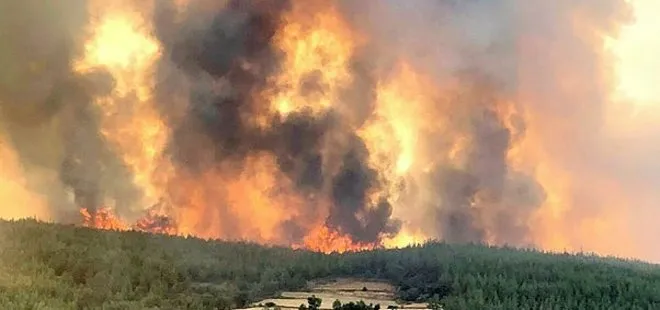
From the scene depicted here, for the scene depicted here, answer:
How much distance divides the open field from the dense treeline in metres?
0.65

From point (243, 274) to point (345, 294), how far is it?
15.9ft

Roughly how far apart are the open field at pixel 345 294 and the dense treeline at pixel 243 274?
651mm

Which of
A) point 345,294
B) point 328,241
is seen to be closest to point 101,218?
point 328,241

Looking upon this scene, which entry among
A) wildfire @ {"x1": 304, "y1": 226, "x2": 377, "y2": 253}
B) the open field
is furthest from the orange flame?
the open field

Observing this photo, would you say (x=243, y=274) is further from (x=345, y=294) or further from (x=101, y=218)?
(x=101, y=218)

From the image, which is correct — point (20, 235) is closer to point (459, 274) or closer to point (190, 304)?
point (190, 304)

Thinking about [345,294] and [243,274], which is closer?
[345,294]

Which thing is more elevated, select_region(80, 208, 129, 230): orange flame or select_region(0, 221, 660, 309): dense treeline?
select_region(80, 208, 129, 230): orange flame

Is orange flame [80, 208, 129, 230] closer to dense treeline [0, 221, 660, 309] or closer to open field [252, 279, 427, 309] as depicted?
dense treeline [0, 221, 660, 309]

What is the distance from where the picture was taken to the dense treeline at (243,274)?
27344 millimetres

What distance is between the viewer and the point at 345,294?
2856cm

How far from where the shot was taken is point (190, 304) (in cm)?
2784

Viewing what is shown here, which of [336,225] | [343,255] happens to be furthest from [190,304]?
[336,225]

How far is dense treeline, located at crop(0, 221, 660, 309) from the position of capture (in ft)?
89.7
